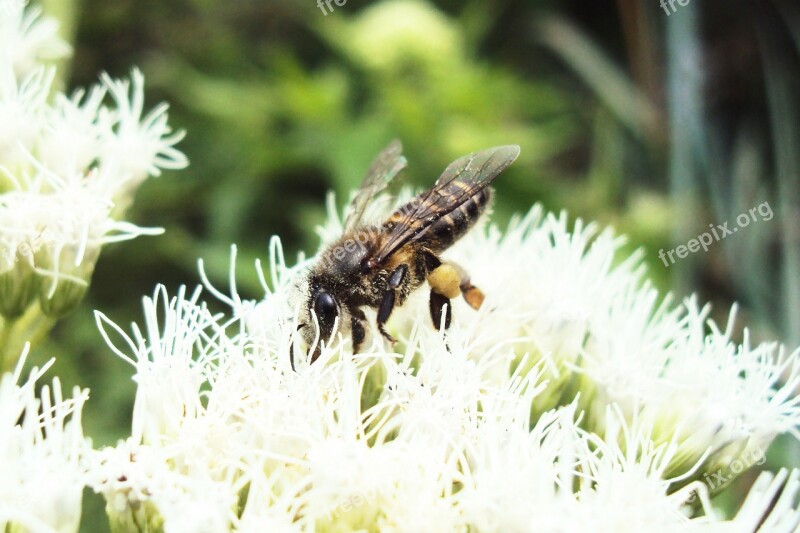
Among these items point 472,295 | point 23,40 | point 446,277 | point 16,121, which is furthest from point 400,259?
point 23,40

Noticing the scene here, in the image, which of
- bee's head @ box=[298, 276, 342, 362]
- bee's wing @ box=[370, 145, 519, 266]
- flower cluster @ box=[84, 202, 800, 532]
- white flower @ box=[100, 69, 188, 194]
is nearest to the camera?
flower cluster @ box=[84, 202, 800, 532]

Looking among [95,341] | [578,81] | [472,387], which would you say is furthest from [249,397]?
[578,81]

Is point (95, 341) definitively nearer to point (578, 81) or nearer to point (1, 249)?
point (1, 249)

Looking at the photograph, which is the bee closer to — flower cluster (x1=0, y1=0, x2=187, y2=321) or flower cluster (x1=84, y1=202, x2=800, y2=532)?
flower cluster (x1=84, y1=202, x2=800, y2=532)

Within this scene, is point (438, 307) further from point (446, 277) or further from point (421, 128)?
point (421, 128)

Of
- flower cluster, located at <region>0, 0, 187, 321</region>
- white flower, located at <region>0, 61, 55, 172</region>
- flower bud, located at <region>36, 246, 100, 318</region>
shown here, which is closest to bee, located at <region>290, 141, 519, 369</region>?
flower cluster, located at <region>0, 0, 187, 321</region>

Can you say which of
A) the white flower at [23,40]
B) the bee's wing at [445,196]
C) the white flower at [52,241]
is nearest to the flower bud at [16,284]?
the white flower at [52,241]
